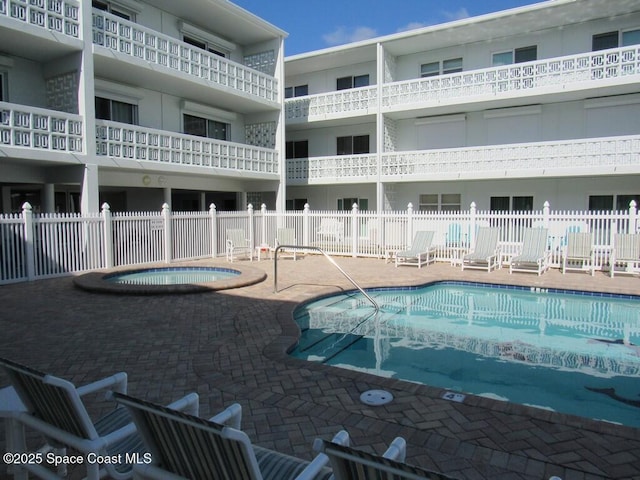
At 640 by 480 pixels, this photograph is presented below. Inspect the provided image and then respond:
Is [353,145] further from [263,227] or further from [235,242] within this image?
[235,242]

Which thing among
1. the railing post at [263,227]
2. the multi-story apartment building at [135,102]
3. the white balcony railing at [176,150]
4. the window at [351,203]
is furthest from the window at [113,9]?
the window at [351,203]

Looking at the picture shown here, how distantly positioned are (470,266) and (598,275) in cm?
347

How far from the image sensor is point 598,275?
42.3ft

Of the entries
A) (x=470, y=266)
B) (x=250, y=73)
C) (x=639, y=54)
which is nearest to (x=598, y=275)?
(x=470, y=266)

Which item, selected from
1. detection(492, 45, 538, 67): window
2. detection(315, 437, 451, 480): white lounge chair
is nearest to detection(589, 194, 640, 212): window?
detection(492, 45, 538, 67): window

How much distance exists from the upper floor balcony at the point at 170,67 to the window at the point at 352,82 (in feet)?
14.7

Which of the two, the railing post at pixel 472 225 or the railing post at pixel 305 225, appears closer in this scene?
the railing post at pixel 472 225

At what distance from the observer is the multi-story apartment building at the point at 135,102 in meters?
12.6

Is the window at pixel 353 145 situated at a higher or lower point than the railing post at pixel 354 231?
higher

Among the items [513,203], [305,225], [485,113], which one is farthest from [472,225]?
[485,113]

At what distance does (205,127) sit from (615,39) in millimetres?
16878

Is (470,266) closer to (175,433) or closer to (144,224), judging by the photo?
(144,224)

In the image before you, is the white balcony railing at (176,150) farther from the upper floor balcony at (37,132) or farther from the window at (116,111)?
the window at (116,111)

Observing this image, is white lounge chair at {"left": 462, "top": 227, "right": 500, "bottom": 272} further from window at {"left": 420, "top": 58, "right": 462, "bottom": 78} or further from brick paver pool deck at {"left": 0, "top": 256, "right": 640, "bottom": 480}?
window at {"left": 420, "top": 58, "right": 462, "bottom": 78}
